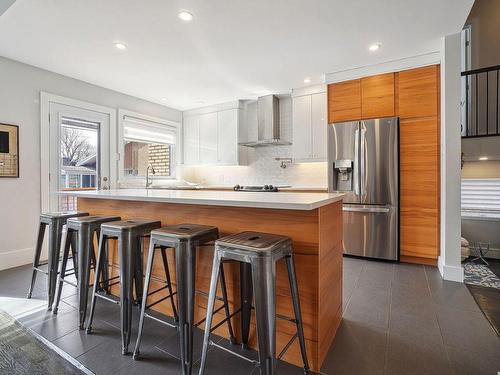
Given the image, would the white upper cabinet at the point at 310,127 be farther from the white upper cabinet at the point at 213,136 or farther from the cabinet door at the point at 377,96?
the white upper cabinet at the point at 213,136

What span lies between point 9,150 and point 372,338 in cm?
423

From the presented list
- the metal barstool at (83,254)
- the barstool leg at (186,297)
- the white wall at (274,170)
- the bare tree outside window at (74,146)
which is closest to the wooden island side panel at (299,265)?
the barstool leg at (186,297)

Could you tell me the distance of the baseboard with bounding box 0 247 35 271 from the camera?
3.20m

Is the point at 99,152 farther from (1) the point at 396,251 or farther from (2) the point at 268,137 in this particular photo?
(1) the point at 396,251

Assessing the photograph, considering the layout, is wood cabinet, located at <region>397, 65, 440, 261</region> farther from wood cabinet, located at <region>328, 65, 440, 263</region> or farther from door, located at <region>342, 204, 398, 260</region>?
door, located at <region>342, 204, 398, 260</region>

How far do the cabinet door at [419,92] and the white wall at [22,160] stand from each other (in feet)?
14.9

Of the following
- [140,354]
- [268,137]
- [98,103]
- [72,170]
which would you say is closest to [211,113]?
[268,137]

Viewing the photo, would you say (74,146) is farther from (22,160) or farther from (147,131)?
(147,131)

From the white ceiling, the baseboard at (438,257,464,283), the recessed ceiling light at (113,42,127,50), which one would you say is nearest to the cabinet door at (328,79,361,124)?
the white ceiling

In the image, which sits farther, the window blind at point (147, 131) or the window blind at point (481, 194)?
the window blind at point (147, 131)

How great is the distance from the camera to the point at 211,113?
17.7 ft

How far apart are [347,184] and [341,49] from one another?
1680 mm

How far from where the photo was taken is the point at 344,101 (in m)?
3.77

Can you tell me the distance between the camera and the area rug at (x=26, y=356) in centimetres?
153
